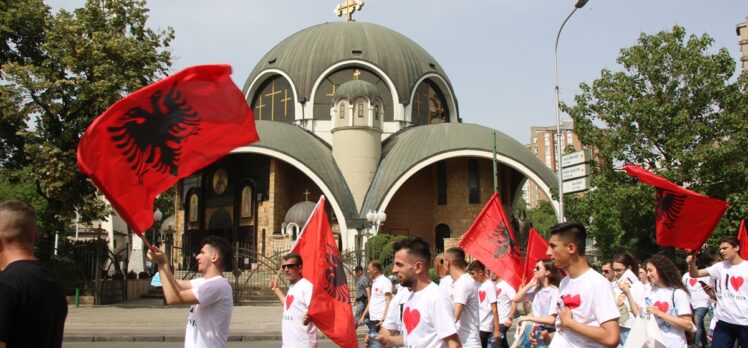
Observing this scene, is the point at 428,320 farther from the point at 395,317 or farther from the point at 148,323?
the point at 148,323

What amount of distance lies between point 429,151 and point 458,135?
1.82m

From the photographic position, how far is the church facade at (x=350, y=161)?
33.1 metres

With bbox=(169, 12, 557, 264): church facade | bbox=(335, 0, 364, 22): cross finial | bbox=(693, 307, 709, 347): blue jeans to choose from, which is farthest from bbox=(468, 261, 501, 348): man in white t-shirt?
bbox=(335, 0, 364, 22): cross finial

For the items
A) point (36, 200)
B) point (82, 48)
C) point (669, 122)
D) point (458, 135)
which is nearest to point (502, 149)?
point (458, 135)

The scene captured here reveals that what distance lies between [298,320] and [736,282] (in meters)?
4.35

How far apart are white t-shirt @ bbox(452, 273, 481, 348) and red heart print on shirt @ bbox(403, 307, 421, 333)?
1.70 metres

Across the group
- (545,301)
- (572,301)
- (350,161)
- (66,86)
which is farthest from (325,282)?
(350,161)

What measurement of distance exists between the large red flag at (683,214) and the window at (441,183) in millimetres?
28115

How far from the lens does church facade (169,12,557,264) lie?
33.1 m

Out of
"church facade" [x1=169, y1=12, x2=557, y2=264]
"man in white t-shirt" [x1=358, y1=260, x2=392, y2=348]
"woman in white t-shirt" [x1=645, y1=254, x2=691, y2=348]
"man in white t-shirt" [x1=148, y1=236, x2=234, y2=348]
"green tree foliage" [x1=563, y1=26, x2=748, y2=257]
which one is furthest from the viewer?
"church facade" [x1=169, y1=12, x2=557, y2=264]

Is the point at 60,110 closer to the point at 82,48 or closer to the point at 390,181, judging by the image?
the point at 82,48

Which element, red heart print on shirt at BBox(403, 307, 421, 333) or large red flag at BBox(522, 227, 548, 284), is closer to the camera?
red heart print on shirt at BBox(403, 307, 421, 333)

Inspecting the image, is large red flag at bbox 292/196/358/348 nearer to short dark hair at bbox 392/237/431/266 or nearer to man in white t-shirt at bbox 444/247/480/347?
man in white t-shirt at bbox 444/247/480/347

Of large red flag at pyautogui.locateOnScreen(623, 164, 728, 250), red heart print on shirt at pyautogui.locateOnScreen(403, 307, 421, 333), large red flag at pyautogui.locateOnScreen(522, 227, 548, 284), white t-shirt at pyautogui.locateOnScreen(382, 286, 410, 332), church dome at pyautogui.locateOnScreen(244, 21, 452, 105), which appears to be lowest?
white t-shirt at pyautogui.locateOnScreen(382, 286, 410, 332)
